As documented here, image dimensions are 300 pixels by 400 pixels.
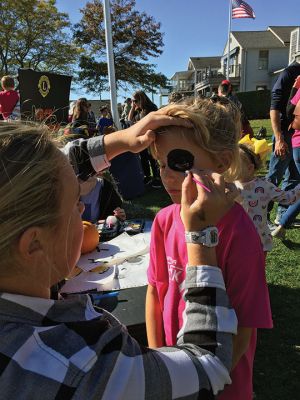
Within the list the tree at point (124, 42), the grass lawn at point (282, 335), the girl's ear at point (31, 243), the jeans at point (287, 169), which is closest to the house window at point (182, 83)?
the tree at point (124, 42)

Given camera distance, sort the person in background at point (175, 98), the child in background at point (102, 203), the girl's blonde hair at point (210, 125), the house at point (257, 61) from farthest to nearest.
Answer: the house at point (257, 61) < the child in background at point (102, 203) < the person in background at point (175, 98) < the girl's blonde hair at point (210, 125)

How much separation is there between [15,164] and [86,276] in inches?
77.6

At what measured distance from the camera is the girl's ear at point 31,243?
779mm

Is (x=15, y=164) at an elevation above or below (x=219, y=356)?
above

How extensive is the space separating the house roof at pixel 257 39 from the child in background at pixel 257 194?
44.0 meters

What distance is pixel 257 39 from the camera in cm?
4388

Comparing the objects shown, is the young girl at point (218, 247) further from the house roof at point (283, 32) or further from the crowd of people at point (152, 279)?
the house roof at point (283, 32)

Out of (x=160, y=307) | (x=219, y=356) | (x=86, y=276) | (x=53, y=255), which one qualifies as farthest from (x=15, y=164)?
(x=86, y=276)

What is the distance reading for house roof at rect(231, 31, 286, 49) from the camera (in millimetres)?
42938

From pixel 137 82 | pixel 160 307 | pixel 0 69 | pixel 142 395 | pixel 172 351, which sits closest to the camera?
pixel 142 395

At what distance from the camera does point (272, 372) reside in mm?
2512

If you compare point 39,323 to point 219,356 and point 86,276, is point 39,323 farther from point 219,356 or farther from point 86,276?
point 86,276

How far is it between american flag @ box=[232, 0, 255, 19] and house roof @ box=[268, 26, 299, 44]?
1057 inches

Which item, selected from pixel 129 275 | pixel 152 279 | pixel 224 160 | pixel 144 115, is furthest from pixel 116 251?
pixel 144 115
